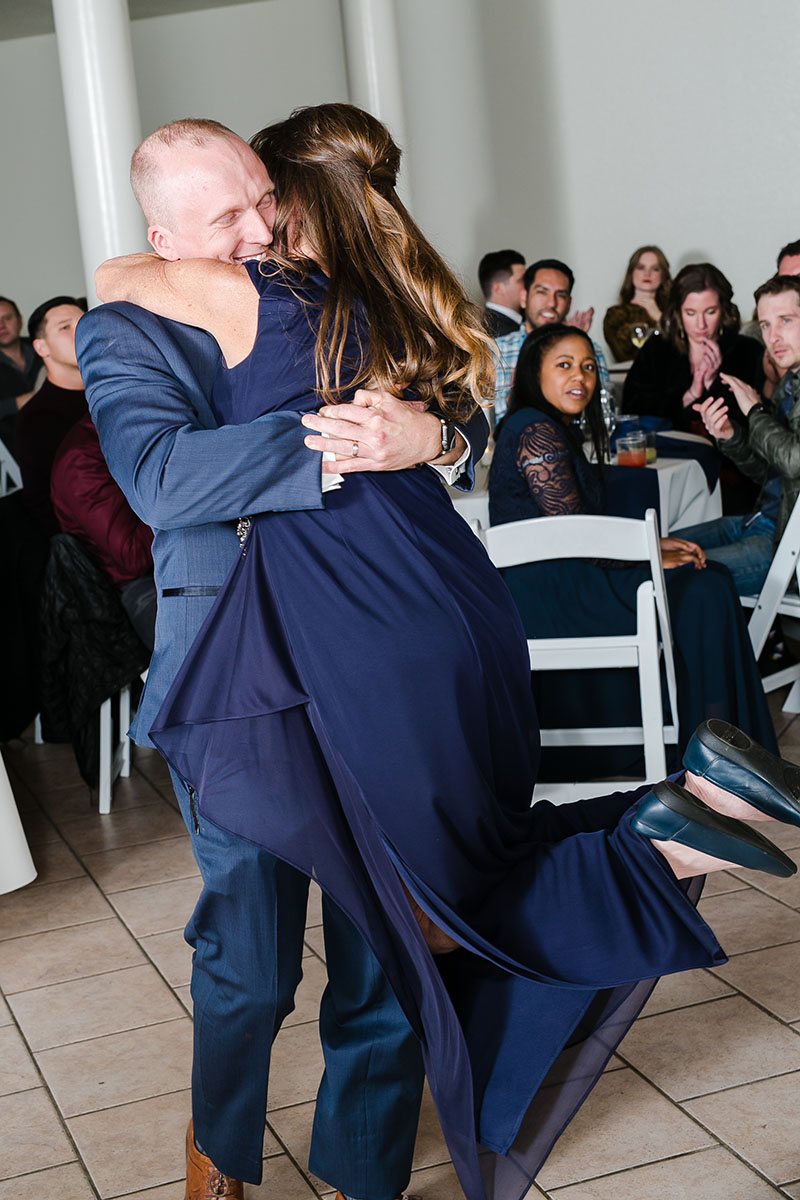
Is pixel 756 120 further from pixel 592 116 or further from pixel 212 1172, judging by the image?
pixel 212 1172

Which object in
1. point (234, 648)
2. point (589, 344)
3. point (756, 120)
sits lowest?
point (234, 648)

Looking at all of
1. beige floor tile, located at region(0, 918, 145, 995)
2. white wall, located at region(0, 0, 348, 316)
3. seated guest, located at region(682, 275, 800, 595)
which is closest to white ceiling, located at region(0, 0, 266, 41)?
white wall, located at region(0, 0, 348, 316)

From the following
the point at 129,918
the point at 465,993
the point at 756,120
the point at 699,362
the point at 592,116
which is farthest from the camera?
the point at 592,116

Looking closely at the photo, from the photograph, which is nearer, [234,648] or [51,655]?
[234,648]

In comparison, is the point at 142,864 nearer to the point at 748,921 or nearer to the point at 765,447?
the point at 748,921

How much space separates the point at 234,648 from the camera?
1.59 metres

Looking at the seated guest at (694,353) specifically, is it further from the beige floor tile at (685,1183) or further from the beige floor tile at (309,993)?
the beige floor tile at (685,1183)

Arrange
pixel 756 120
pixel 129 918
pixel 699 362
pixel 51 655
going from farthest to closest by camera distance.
A: pixel 756 120
pixel 699 362
pixel 51 655
pixel 129 918

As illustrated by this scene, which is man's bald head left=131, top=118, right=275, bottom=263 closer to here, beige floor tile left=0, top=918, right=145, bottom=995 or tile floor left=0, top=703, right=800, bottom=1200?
tile floor left=0, top=703, right=800, bottom=1200

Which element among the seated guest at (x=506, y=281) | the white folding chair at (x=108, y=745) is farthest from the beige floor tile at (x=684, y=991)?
the seated guest at (x=506, y=281)

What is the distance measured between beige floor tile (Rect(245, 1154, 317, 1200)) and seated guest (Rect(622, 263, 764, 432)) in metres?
4.07

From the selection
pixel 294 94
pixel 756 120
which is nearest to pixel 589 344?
pixel 756 120

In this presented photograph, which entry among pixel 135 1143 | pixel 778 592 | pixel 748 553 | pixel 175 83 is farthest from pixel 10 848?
pixel 175 83

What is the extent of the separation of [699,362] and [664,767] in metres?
2.75
